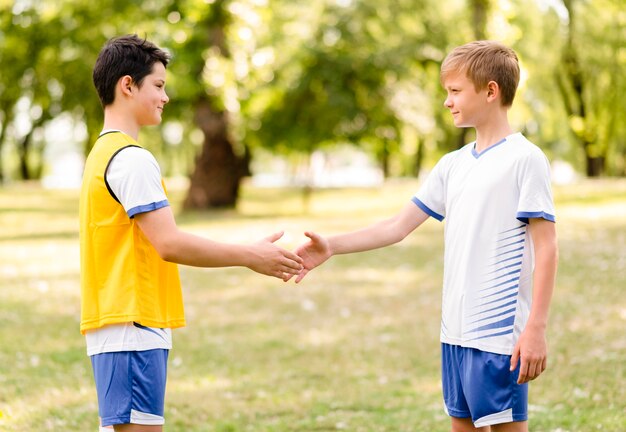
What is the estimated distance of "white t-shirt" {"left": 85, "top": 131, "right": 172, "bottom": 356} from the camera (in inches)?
120

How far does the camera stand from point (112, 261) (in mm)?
3174

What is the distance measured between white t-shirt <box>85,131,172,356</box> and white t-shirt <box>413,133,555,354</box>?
42.4 inches

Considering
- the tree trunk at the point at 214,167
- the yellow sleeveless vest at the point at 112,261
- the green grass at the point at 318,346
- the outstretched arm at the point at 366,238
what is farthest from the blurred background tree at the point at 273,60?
the yellow sleeveless vest at the point at 112,261

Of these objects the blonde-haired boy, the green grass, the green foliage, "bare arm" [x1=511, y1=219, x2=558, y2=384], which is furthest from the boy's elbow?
the green foliage

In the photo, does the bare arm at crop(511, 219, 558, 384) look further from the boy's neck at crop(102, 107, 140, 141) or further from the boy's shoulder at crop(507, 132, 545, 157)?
the boy's neck at crop(102, 107, 140, 141)

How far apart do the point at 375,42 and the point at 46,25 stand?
8.46 m

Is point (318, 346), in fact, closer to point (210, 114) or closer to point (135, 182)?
point (135, 182)

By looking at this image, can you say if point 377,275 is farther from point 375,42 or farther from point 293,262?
point 375,42

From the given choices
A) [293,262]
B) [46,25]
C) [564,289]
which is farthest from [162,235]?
[46,25]

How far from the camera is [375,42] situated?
23938mm

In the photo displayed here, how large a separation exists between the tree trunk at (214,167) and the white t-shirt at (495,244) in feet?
63.6

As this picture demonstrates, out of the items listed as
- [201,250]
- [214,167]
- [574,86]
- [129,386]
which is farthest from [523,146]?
[574,86]

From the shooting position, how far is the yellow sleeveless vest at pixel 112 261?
314 cm

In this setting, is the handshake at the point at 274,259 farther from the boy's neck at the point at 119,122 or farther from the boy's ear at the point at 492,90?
the boy's ear at the point at 492,90
